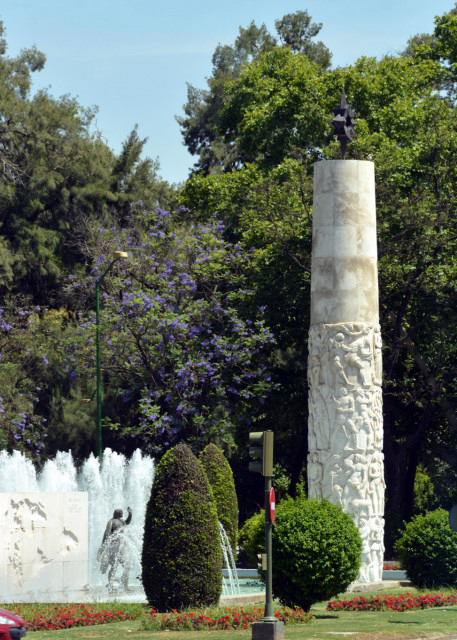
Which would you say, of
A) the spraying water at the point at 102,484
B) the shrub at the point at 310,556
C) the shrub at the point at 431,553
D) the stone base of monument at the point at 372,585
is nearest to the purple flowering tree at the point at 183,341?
the spraying water at the point at 102,484

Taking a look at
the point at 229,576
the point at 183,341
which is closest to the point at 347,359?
the point at 229,576

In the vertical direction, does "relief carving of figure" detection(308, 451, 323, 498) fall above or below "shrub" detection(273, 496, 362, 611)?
above

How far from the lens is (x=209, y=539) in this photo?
1920 cm

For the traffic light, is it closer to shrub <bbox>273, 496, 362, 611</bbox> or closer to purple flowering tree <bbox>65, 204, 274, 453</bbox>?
shrub <bbox>273, 496, 362, 611</bbox>

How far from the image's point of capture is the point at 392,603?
20.9 metres

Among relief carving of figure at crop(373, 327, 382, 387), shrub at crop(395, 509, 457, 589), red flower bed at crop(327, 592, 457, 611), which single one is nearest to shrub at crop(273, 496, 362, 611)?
red flower bed at crop(327, 592, 457, 611)

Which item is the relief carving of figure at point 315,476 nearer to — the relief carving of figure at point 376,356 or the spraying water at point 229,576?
the relief carving of figure at point 376,356

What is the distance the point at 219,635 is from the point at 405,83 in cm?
2946

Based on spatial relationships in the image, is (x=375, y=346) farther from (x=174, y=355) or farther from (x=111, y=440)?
(x=111, y=440)

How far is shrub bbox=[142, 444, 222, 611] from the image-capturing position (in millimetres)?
18875

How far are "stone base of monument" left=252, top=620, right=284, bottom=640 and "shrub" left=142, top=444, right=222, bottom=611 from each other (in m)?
3.25

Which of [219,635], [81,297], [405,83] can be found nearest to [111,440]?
[81,297]

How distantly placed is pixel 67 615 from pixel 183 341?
20855mm

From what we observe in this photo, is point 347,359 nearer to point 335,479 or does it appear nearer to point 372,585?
point 335,479
